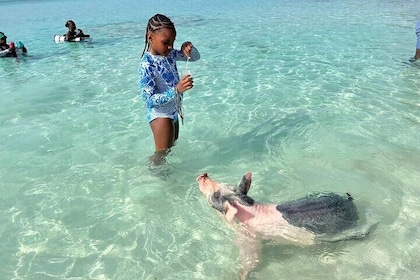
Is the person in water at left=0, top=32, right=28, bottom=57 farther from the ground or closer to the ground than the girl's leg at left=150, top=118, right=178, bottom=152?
farther from the ground

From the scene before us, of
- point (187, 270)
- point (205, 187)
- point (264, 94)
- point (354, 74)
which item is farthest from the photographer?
point (354, 74)

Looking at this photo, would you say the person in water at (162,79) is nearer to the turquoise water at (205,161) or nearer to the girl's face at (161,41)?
the girl's face at (161,41)

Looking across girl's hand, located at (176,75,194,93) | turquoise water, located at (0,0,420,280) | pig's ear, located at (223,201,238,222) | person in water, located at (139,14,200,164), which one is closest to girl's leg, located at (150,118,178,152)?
person in water, located at (139,14,200,164)

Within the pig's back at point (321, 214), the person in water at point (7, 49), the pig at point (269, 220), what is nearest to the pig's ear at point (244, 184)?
the pig at point (269, 220)

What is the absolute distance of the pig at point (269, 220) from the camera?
13.5ft

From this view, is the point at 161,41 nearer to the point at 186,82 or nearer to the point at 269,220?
the point at 186,82

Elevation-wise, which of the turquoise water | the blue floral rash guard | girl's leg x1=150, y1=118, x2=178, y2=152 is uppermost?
the blue floral rash guard

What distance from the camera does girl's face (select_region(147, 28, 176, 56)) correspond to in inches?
174

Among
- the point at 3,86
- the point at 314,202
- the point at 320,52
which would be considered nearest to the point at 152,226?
the point at 314,202

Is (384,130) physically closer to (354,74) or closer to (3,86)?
(354,74)

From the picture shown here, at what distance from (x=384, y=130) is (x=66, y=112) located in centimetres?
724

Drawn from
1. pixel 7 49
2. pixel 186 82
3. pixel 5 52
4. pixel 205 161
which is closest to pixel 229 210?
pixel 186 82

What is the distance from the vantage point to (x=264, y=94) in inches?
375

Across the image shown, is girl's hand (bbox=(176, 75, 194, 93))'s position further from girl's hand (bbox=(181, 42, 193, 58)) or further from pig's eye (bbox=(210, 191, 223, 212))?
pig's eye (bbox=(210, 191, 223, 212))
